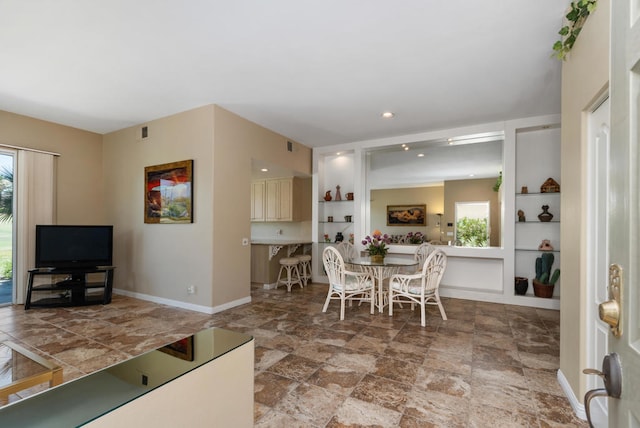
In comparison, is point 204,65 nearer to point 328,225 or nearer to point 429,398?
point 429,398

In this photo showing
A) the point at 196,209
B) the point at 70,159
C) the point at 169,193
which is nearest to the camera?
the point at 196,209

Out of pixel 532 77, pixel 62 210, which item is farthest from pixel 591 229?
pixel 62 210

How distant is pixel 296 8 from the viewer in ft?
7.37

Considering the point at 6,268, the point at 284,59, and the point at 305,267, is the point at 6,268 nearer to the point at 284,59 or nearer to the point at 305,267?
the point at 305,267

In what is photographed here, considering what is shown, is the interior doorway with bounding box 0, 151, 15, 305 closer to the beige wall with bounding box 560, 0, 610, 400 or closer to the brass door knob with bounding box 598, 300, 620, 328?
the brass door knob with bounding box 598, 300, 620, 328

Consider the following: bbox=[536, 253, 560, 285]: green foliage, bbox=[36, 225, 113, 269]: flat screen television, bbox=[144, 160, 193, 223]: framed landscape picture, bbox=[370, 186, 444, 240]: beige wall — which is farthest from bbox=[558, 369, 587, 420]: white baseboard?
bbox=[36, 225, 113, 269]: flat screen television

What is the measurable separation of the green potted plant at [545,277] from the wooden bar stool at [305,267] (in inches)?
150

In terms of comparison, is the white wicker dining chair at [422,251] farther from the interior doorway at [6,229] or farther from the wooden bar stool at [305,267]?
the interior doorway at [6,229]

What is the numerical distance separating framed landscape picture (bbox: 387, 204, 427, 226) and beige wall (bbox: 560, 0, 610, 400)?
12.3ft

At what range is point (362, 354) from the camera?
2.78 meters

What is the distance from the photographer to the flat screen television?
4.27 metres

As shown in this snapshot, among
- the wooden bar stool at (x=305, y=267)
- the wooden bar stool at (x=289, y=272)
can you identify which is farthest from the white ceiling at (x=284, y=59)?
the wooden bar stool at (x=305, y=267)

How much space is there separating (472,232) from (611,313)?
16.3 ft

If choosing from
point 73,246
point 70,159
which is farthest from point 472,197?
point 70,159
